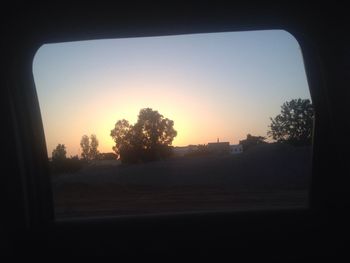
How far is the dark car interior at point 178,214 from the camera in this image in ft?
12.8

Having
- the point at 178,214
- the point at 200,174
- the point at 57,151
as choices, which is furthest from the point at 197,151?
the point at 178,214

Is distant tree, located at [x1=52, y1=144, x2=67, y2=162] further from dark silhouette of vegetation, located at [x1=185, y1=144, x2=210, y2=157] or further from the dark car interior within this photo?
dark silhouette of vegetation, located at [x1=185, y1=144, x2=210, y2=157]

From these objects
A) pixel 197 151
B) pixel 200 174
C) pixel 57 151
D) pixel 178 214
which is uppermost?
pixel 57 151

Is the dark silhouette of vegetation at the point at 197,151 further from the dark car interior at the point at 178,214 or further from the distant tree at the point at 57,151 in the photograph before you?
the dark car interior at the point at 178,214

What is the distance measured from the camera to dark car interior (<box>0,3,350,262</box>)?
12.8ft

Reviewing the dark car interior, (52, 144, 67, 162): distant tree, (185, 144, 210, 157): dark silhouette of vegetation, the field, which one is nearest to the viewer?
the dark car interior

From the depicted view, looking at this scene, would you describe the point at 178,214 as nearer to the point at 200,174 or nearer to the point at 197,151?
the point at 200,174

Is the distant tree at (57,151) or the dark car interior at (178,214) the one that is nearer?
the dark car interior at (178,214)

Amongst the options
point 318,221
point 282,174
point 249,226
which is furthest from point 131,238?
point 282,174

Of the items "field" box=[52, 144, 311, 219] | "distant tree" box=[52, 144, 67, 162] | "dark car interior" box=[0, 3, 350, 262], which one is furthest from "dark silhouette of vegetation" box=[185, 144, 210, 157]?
"dark car interior" box=[0, 3, 350, 262]

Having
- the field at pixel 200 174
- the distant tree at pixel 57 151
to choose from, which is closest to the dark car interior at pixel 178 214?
the distant tree at pixel 57 151

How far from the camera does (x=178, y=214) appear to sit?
4164mm

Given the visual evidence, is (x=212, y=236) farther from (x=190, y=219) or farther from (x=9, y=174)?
(x=9, y=174)

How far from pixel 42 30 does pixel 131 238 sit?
1970 millimetres
